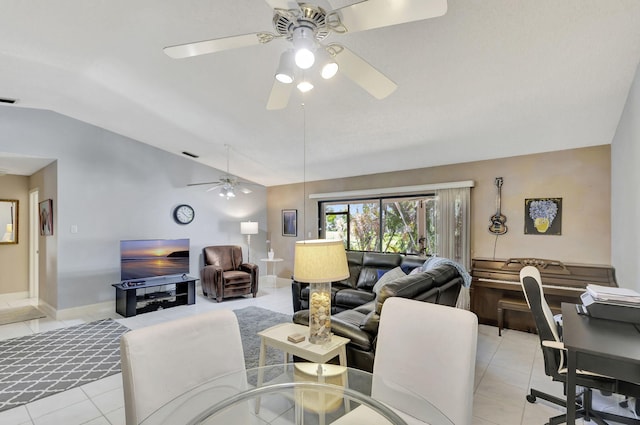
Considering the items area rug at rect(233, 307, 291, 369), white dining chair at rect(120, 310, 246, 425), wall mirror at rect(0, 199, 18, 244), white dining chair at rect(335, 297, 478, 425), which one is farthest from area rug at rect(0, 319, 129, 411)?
wall mirror at rect(0, 199, 18, 244)

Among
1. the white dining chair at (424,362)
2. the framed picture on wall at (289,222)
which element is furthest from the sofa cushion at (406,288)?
the framed picture on wall at (289,222)

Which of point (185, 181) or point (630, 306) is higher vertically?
point (185, 181)

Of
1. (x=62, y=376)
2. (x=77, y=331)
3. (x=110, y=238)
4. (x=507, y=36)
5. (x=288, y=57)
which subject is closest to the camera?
(x=288, y=57)

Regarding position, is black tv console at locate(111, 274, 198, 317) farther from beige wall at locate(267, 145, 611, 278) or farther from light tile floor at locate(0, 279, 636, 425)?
beige wall at locate(267, 145, 611, 278)

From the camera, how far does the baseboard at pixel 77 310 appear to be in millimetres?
4594

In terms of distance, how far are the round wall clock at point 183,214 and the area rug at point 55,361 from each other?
87.4 inches

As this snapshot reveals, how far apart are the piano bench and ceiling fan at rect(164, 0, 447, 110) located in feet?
11.0

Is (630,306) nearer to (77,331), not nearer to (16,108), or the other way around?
(77,331)

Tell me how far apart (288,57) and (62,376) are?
3.55 metres

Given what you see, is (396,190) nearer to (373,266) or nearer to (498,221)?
(373,266)

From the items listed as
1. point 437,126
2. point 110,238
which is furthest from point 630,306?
point 110,238

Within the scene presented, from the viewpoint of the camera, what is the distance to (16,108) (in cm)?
427

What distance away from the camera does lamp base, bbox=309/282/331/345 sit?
2.05m

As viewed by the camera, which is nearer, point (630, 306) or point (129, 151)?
point (630, 306)
